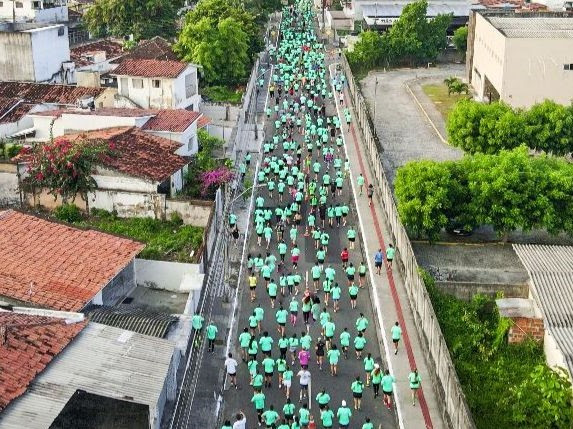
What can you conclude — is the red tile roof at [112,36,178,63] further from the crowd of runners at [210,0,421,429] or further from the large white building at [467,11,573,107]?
the large white building at [467,11,573,107]

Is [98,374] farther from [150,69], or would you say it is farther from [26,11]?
[26,11]

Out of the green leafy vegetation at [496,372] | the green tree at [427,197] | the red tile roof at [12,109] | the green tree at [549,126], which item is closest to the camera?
the green leafy vegetation at [496,372]

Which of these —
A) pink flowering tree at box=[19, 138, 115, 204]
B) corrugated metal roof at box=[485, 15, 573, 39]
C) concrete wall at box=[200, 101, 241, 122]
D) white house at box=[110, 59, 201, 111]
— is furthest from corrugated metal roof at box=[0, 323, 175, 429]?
corrugated metal roof at box=[485, 15, 573, 39]

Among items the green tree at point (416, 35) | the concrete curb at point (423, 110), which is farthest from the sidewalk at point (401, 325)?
the green tree at point (416, 35)

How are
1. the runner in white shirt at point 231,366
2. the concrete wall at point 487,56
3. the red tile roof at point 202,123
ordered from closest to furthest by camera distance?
the runner in white shirt at point 231,366 → the red tile roof at point 202,123 → the concrete wall at point 487,56

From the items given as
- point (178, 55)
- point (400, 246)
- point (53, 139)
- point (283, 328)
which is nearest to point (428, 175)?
point (400, 246)

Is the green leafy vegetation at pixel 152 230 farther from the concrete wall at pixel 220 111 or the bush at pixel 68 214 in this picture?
the concrete wall at pixel 220 111

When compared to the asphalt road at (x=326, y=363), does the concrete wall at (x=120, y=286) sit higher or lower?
higher

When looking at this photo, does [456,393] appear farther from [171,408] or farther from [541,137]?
[541,137]
